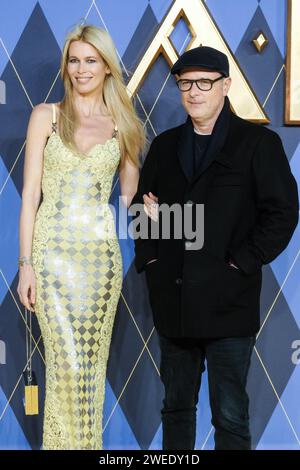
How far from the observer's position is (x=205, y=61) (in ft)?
8.32

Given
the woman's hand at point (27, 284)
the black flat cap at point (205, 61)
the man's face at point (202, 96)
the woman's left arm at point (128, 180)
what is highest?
the black flat cap at point (205, 61)

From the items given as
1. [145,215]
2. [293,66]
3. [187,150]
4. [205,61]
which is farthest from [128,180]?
[293,66]

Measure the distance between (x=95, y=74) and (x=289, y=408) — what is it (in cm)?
172

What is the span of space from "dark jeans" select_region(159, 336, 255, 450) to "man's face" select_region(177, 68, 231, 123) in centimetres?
81

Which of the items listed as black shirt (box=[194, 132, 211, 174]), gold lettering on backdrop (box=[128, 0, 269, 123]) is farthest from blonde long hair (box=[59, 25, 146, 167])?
black shirt (box=[194, 132, 211, 174])

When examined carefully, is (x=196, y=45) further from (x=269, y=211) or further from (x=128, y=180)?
(x=269, y=211)

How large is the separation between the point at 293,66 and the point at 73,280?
1364 mm

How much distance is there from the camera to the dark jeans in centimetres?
256

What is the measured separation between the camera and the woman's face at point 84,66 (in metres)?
2.83

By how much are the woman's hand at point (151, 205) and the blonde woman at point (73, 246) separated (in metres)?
0.19

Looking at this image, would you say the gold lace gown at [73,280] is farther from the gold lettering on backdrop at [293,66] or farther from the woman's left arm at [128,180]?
the gold lettering on backdrop at [293,66]

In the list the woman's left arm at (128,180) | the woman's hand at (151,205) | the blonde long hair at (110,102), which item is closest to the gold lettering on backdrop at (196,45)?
the blonde long hair at (110,102)

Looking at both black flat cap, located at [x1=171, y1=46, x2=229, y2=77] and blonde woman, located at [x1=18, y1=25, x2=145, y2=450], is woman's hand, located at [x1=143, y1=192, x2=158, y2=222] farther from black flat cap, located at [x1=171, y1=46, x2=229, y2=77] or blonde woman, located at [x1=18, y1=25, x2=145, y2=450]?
black flat cap, located at [x1=171, y1=46, x2=229, y2=77]

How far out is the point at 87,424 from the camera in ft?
9.28
